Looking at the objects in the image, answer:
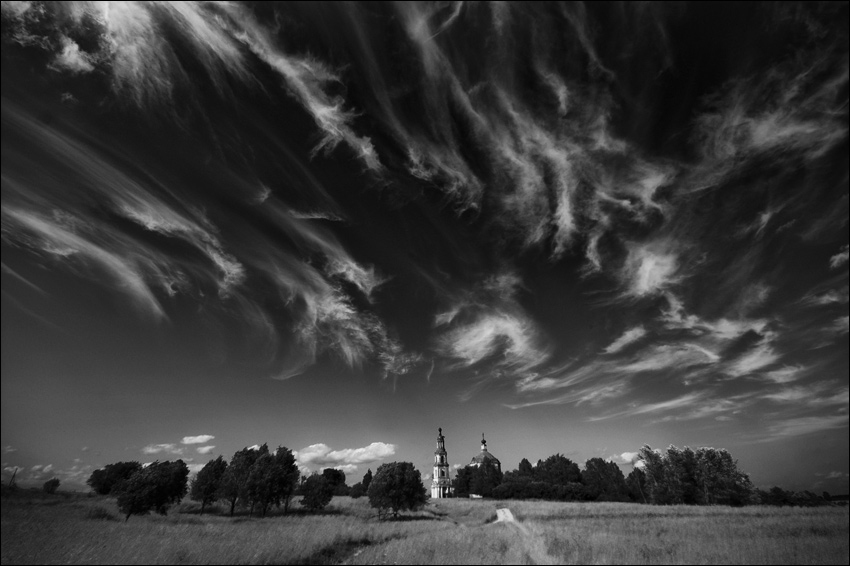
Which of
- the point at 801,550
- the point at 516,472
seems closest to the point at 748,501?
the point at 516,472

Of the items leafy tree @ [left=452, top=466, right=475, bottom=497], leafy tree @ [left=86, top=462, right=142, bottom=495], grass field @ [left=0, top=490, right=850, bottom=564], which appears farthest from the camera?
leafy tree @ [left=452, top=466, right=475, bottom=497]

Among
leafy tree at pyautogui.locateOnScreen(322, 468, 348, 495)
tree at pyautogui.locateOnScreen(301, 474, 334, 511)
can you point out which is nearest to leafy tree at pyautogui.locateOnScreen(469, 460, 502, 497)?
leafy tree at pyautogui.locateOnScreen(322, 468, 348, 495)

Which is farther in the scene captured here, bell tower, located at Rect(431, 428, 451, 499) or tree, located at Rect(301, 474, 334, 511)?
bell tower, located at Rect(431, 428, 451, 499)

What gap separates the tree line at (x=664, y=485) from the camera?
2411 inches

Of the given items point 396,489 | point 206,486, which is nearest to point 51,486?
point 206,486

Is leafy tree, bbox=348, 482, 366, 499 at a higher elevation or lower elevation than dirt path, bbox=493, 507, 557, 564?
lower

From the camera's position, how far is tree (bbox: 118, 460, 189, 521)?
108 feet

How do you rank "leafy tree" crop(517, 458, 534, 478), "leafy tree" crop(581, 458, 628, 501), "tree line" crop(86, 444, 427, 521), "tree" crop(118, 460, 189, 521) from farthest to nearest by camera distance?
"leafy tree" crop(517, 458, 534, 478) → "leafy tree" crop(581, 458, 628, 501) → "tree line" crop(86, 444, 427, 521) → "tree" crop(118, 460, 189, 521)

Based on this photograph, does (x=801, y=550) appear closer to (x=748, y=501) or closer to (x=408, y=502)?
(x=408, y=502)

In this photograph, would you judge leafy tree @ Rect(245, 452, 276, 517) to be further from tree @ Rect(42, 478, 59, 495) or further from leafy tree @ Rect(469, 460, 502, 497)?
leafy tree @ Rect(469, 460, 502, 497)

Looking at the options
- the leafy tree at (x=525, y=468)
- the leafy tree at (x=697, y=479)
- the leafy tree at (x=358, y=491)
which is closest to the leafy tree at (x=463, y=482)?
the leafy tree at (x=525, y=468)

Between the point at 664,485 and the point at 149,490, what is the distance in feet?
287

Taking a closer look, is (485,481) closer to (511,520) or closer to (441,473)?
(441,473)

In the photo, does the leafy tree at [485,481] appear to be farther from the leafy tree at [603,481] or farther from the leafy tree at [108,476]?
the leafy tree at [108,476]
